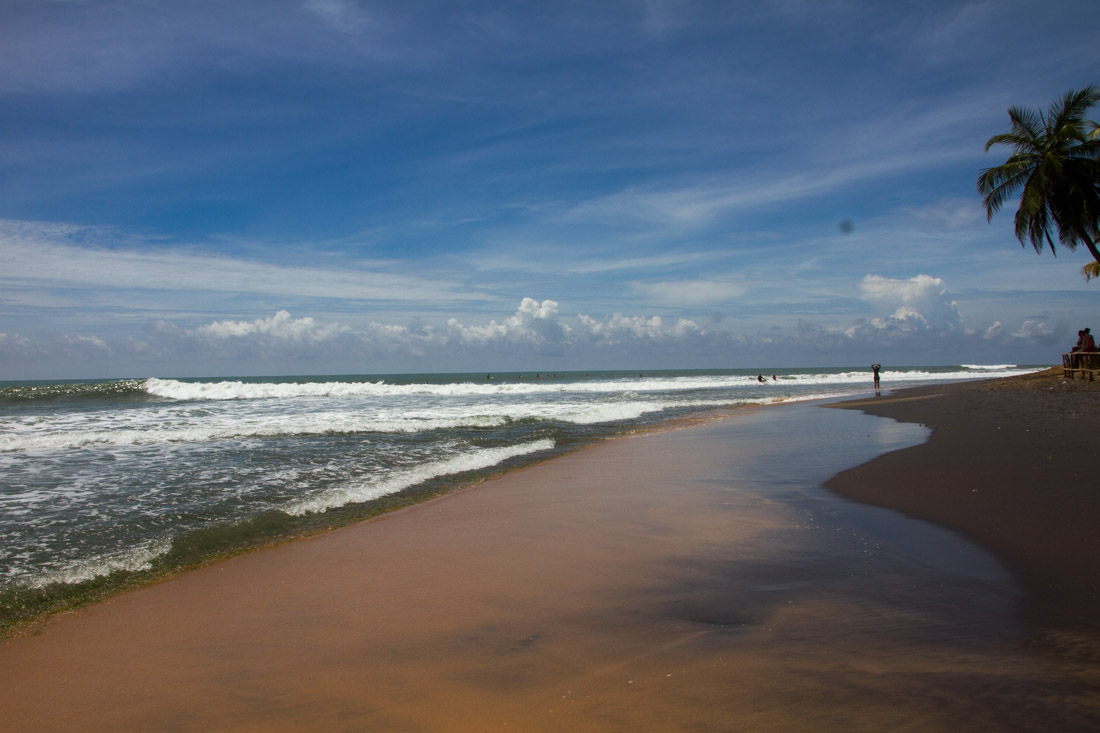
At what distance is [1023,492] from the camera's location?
6.54 meters

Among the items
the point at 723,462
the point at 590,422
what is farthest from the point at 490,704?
the point at 590,422

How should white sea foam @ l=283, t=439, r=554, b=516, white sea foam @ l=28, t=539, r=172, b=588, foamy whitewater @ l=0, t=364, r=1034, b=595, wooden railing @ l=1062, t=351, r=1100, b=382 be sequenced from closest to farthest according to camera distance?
white sea foam @ l=28, t=539, r=172, b=588, foamy whitewater @ l=0, t=364, r=1034, b=595, white sea foam @ l=283, t=439, r=554, b=516, wooden railing @ l=1062, t=351, r=1100, b=382

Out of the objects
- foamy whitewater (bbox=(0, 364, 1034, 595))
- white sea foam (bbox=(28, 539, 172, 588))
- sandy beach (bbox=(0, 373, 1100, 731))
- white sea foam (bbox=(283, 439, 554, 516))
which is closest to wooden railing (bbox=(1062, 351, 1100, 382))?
foamy whitewater (bbox=(0, 364, 1034, 595))

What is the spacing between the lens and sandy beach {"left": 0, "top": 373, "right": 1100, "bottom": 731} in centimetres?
283

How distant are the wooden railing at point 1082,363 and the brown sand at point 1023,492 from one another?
11.4 m

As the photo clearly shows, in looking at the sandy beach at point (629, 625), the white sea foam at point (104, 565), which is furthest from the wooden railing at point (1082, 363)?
the white sea foam at point (104, 565)

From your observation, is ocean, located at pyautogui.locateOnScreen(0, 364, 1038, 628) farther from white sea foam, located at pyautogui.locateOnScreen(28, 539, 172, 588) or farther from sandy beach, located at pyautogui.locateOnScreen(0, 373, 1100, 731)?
sandy beach, located at pyautogui.locateOnScreen(0, 373, 1100, 731)

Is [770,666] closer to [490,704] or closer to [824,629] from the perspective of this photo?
[824,629]

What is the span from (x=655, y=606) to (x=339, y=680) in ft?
6.64

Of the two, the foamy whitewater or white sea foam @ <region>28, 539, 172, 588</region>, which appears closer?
white sea foam @ <region>28, 539, 172, 588</region>

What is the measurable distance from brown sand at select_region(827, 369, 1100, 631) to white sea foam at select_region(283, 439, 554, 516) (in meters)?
6.16

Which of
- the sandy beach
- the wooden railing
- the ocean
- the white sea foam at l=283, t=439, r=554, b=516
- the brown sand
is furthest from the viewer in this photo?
the wooden railing

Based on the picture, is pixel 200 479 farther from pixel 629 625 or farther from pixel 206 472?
pixel 629 625

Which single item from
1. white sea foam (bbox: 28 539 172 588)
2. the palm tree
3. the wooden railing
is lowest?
white sea foam (bbox: 28 539 172 588)
